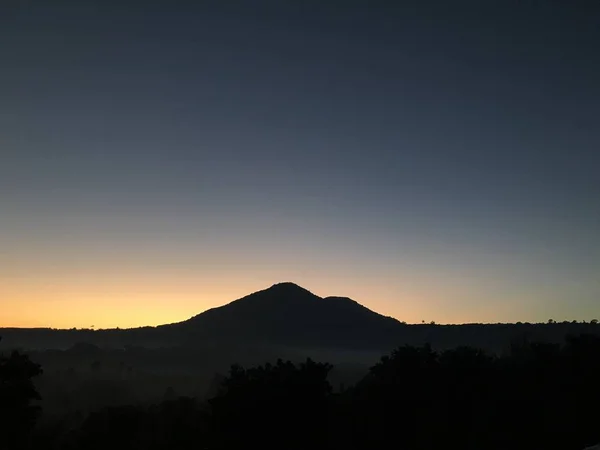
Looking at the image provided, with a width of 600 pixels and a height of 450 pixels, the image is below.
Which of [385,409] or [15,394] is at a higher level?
[15,394]

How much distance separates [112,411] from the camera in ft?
204

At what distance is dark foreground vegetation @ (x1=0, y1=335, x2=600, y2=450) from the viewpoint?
4412 centimetres

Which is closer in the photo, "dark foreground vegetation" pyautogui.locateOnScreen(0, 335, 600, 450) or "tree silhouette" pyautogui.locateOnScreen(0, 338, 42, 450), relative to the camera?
"tree silhouette" pyautogui.locateOnScreen(0, 338, 42, 450)

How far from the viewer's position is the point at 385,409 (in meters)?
50.7

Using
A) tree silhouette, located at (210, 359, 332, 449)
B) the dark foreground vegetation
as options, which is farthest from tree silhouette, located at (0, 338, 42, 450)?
tree silhouette, located at (210, 359, 332, 449)

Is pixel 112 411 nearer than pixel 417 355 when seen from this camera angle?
No

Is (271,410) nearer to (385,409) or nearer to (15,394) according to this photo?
(385,409)

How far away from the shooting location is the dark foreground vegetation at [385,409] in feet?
145

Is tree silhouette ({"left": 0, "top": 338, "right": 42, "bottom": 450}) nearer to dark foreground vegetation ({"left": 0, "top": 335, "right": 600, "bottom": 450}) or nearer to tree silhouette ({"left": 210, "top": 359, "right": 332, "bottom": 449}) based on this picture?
dark foreground vegetation ({"left": 0, "top": 335, "right": 600, "bottom": 450})

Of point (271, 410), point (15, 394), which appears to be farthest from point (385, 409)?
point (15, 394)

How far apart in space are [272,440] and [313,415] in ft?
13.6

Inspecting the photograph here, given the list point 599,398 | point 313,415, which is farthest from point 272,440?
point 599,398

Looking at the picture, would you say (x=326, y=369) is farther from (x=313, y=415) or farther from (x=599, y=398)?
(x=599, y=398)

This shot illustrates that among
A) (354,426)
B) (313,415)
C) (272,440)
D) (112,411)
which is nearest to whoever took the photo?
(272,440)
